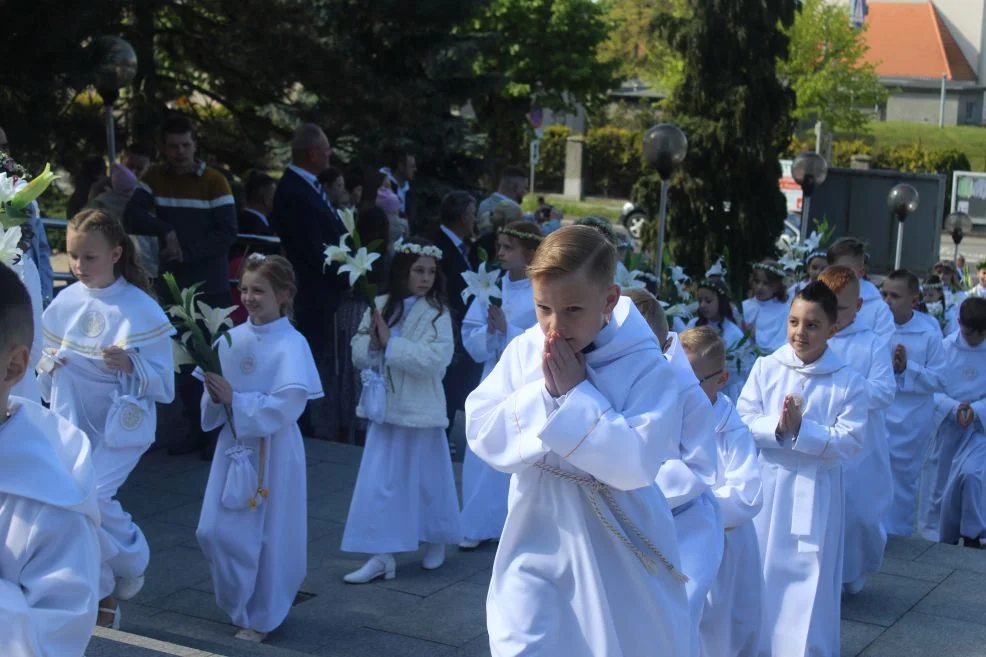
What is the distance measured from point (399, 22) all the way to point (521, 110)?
59.6 ft

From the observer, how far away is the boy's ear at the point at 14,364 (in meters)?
2.86

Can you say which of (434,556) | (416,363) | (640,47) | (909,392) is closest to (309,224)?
(416,363)

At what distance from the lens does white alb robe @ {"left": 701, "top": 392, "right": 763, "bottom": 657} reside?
5.38 metres

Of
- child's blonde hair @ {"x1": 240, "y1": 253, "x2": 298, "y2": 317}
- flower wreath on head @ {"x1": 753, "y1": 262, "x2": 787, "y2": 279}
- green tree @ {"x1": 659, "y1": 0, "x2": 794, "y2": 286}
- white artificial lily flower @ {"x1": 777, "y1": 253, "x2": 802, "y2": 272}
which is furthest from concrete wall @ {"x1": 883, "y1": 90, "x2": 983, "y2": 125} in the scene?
child's blonde hair @ {"x1": 240, "y1": 253, "x2": 298, "y2": 317}

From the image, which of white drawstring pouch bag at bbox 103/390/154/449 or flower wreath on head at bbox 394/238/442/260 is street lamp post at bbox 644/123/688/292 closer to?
flower wreath on head at bbox 394/238/442/260

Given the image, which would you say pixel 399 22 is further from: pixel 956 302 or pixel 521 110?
pixel 521 110


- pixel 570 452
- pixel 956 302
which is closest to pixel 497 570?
pixel 570 452

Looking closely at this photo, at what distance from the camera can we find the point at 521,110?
108ft

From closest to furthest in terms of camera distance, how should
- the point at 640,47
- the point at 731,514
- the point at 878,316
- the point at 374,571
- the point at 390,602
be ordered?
the point at 731,514, the point at 390,602, the point at 374,571, the point at 878,316, the point at 640,47

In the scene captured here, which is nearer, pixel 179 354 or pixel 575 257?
pixel 575 257

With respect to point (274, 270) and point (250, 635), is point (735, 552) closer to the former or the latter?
point (250, 635)

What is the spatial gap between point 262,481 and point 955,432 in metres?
5.87

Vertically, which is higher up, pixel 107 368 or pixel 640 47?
pixel 640 47

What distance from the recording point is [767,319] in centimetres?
1045
